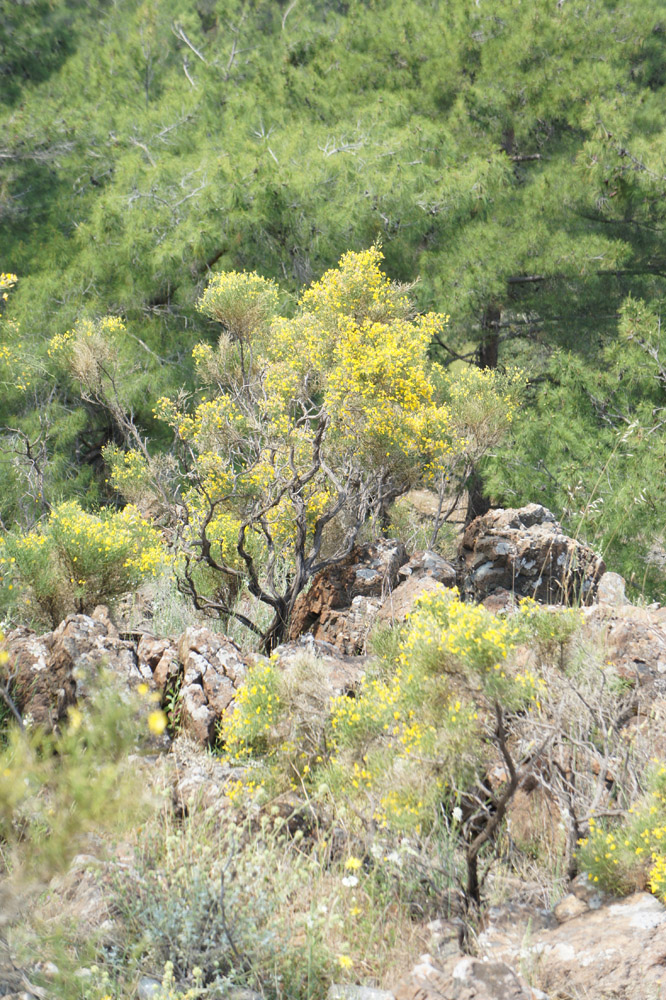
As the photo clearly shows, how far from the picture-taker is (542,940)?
2.12 m

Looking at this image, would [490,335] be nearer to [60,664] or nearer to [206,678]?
[206,678]

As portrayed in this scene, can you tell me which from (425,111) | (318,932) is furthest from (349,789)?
(425,111)

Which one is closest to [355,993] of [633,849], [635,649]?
[633,849]

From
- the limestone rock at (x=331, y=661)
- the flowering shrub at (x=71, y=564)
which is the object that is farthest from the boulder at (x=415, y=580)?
the flowering shrub at (x=71, y=564)

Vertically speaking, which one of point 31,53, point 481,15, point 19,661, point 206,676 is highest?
point 31,53

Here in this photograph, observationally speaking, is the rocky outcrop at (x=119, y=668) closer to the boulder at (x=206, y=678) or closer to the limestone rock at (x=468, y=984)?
the boulder at (x=206, y=678)

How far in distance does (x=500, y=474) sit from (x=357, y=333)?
346cm

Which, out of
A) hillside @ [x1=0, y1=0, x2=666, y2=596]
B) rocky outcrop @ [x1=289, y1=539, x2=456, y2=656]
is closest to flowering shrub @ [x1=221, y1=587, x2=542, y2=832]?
rocky outcrop @ [x1=289, y1=539, x2=456, y2=656]

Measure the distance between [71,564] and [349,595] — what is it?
173 centimetres

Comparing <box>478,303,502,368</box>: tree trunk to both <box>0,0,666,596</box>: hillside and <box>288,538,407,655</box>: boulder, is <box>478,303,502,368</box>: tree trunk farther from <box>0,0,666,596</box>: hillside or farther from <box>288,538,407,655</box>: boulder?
<box>288,538,407,655</box>: boulder

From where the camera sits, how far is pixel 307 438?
5203 millimetres

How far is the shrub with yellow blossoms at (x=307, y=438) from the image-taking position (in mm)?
4930

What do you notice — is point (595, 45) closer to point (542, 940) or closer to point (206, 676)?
point (206, 676)

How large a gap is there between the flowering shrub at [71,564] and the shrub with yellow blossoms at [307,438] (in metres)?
0.39
